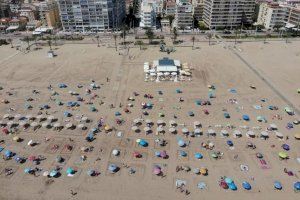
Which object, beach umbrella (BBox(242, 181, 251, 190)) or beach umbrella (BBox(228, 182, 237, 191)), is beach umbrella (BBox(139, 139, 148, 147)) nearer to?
beach umbrella (BBox(228, 182, 237, 191))

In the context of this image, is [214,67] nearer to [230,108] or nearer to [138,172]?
[230,108]

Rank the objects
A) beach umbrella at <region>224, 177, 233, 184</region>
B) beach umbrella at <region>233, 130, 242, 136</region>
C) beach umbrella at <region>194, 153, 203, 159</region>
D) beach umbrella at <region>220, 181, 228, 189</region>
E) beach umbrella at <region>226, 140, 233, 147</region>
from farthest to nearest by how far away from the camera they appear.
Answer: beach umbrella at <region>233, 130, 242, 136</region>
beach umbrella at <region>226, 140, 233, 147</region>
beach umbrella at <region>194, 153, 203, 159</region>
beach umbrella at <region>224, 177, 233, 184</region>
beach umbrella at <region>220, 181, 228, 189</region>

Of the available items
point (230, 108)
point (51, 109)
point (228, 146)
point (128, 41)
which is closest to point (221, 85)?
point (230, 108)

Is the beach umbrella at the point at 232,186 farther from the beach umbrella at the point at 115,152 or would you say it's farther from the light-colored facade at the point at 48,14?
the light-colored facade at the point at 48,14

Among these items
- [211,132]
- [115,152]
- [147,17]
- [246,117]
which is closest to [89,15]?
[147,17]

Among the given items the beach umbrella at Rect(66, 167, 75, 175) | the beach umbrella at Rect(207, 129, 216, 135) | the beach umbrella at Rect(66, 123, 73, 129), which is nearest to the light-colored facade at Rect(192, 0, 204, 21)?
the beach umbrella at Rect(207, 129, 216, 135)

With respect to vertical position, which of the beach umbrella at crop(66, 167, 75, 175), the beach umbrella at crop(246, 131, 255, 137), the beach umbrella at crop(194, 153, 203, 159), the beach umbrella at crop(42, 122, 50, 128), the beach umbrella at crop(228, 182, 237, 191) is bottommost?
the beach umbrella at crop(228, 182, 237, 191)

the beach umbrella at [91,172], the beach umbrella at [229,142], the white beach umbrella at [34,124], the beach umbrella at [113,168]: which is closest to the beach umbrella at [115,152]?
the beach umbrella at [113,168]
